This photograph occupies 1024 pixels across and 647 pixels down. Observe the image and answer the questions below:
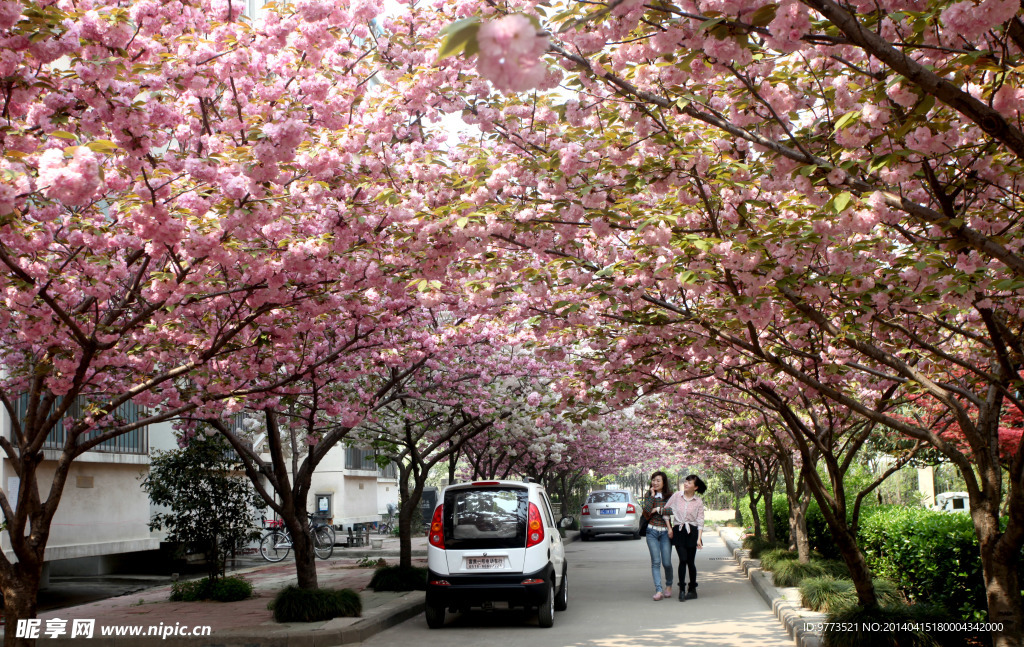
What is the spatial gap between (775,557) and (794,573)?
254cm

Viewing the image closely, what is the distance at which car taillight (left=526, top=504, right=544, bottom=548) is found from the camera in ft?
36.5

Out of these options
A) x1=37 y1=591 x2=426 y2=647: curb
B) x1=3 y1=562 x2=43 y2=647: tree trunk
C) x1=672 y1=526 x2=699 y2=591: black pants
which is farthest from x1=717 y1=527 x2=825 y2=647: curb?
x1=3 y1=562 x2=43 y2=647: tree trunk

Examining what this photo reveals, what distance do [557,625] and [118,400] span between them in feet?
19.7

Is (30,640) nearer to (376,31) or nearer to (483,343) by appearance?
(376,31)

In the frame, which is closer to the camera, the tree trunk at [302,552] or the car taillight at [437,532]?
the car taillight at [437,532]

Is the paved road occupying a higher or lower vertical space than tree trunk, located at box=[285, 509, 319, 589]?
lower

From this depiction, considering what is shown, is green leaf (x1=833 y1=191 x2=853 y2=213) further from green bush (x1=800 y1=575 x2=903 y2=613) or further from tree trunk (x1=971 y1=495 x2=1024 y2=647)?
green bush (x1=800 y1=575 x2=903 y2=613)

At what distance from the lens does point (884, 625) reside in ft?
24.8

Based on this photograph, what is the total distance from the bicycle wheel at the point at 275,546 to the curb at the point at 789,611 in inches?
471

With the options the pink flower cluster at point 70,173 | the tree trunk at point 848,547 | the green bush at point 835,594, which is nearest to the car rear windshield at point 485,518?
the green bush at point 835,594

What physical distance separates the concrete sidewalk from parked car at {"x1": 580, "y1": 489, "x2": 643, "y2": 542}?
1726cm

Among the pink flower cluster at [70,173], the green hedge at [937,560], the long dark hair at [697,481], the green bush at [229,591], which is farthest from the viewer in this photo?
the long dark hair at [697,481]

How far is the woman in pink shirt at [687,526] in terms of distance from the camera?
44.7 feet

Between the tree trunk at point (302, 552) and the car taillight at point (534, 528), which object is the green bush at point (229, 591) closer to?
the tree trunk at point (302, 552)
